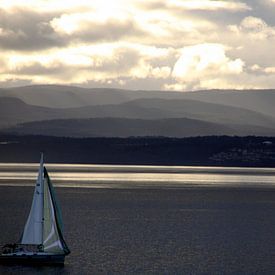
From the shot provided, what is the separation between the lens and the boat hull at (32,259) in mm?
68438

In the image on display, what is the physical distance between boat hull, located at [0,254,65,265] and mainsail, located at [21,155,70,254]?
1017 mm

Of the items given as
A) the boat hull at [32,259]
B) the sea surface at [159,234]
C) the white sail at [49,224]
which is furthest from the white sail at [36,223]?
the sea surface at [159,234]

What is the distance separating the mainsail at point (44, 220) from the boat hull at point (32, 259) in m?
1.02

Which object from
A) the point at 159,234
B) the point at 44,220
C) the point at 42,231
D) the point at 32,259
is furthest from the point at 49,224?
the point at 159,234

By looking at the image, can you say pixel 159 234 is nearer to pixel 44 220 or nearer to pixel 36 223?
pixel 44 220

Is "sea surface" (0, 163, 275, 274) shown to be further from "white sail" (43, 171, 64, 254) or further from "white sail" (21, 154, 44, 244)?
"white sail" (21, 154, 44, 244)

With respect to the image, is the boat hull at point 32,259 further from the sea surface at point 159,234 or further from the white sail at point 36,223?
the white sail at point 36,223

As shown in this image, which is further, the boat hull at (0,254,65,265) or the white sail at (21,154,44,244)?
the boat hull at (0,254,65,265)

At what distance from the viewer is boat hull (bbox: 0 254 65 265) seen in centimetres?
6844

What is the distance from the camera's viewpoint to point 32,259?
68.6m

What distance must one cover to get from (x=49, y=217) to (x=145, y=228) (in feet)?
109

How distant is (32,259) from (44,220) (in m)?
3.08

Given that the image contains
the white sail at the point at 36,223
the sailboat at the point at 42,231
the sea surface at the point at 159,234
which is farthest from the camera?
the sea surface at the point at 159,234

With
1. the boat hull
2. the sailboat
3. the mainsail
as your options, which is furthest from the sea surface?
the mainsail
